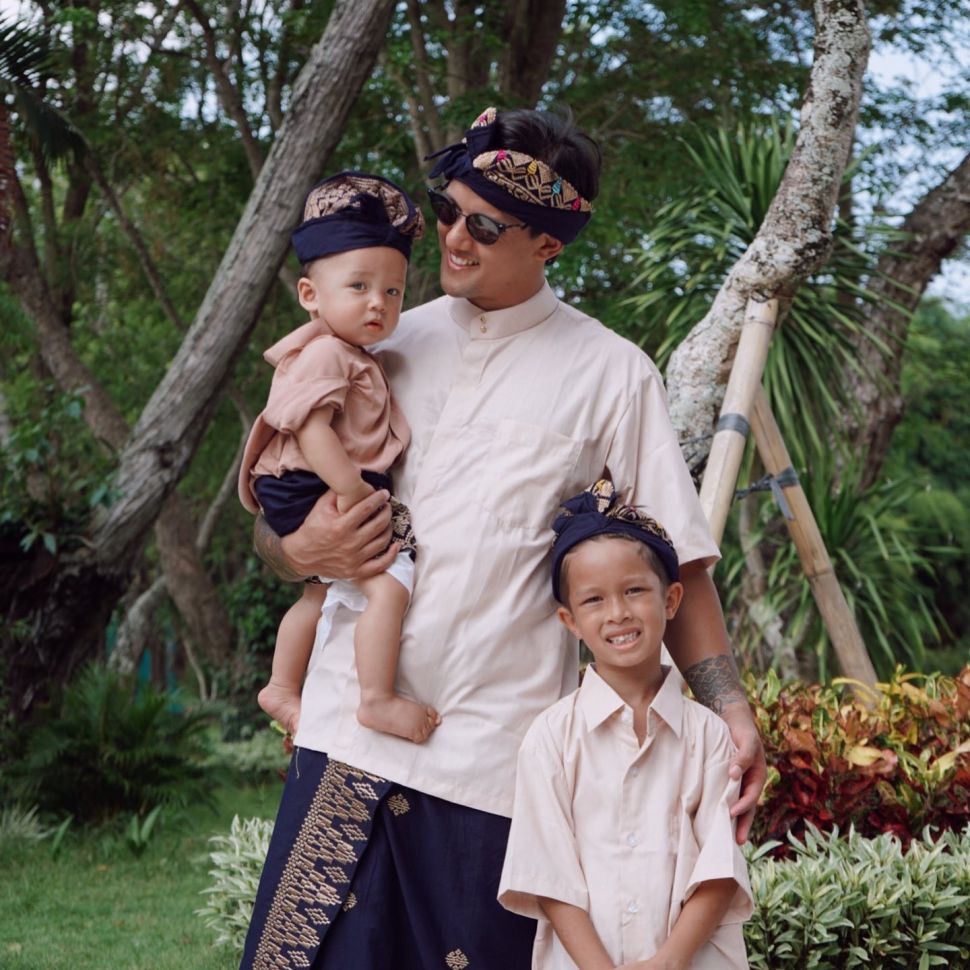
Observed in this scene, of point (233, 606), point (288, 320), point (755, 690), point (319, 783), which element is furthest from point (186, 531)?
point (319, 783)

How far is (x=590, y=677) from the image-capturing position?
86.9 inches

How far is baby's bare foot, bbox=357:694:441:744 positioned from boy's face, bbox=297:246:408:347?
63 cm

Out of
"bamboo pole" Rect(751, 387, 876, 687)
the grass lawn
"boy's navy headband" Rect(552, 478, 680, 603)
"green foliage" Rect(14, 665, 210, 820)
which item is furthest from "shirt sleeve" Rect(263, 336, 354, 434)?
"green foliage" Rect(14, 665, 210, 820)

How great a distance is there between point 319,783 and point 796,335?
4.44 metres

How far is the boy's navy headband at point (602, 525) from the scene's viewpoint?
7.01ft

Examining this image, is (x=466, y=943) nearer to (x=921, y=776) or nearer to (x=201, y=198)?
(x=921, y=776)

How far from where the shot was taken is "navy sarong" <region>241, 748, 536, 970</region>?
2.20 metres

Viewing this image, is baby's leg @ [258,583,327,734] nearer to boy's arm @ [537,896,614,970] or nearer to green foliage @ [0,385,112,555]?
boy's arm @ [537,896,614,970]

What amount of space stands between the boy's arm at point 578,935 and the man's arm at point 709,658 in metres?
0.36

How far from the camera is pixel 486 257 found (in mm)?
2283

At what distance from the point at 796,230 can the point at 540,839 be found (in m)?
3.17

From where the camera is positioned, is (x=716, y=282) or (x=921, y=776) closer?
(x=921, y=776)

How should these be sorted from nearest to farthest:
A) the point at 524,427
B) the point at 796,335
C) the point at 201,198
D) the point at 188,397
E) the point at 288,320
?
the point at 524,427 < the point at 796,335 < the point at 188,397 < the point at 201,198 < the point at 288,320

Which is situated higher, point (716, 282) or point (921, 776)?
point (716, 282)
